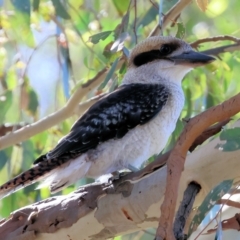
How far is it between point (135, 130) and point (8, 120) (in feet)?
2.36

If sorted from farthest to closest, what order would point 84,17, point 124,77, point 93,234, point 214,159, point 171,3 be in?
point 84,17 → point 124,77 → point 171,3 → point 93,234 → point 214,159

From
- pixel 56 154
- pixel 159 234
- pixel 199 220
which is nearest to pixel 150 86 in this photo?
pixel 56 154

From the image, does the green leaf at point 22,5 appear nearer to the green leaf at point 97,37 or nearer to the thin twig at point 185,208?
the green leaf at point 97,37

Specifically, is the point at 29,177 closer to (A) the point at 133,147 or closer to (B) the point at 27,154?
(A) the point at 133,147

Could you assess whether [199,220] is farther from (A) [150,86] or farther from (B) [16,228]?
(A) [150,86]

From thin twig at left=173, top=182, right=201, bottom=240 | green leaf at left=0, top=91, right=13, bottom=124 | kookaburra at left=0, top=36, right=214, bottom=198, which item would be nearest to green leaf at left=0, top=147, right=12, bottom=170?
green leaf at left=0, top=91, right=13, bottom=124

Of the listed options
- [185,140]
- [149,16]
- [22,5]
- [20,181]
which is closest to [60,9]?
[22,5]

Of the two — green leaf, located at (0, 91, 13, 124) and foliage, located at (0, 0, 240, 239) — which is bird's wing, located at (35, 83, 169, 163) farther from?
green leaf, located at (0, 91, 13, 124)

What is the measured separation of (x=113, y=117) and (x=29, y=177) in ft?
1.14

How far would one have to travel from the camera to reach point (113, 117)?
2.04m

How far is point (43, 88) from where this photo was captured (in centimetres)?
357

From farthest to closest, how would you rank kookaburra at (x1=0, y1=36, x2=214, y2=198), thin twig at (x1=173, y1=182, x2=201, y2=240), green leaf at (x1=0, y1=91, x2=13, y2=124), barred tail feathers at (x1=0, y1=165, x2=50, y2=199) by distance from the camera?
1. green leaf at (x1=0, y1=91, x2=13, y2=124)
2. kookaburra at (x1=0, y1=36, x2=214, y2=198)
3. barred tail feathers at (x1=0, y1=165, x2=50, y2=199)
4. thin twig at (x1=173, y1=182, x2=201, y2=240)

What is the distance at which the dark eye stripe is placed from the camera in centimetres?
222

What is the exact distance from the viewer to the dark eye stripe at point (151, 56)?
222 cm
